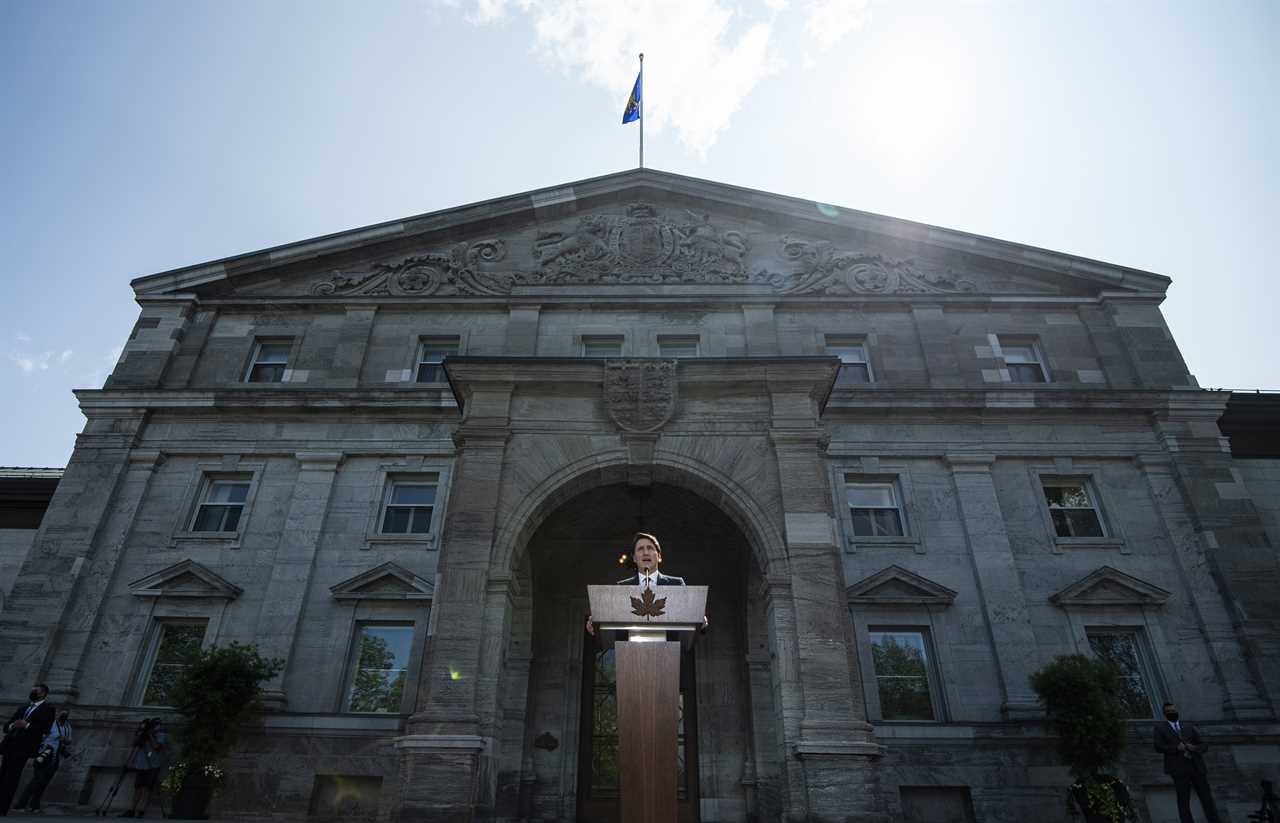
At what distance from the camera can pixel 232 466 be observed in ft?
61.2

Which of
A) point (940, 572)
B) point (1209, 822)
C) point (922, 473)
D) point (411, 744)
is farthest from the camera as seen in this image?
point (922, 473)

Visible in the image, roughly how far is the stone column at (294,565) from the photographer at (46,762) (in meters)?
3.48

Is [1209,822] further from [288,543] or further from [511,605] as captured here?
[288,543]

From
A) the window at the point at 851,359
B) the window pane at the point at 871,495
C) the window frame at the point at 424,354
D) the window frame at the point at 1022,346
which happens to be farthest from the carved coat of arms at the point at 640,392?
the window frame at the point at 1022,346

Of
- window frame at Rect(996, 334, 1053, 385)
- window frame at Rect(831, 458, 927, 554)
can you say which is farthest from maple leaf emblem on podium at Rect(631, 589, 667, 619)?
window frame at Rect(996, 334, 1053, 385)

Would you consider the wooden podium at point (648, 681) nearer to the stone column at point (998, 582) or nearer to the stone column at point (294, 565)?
the stone column at point (998, 582)

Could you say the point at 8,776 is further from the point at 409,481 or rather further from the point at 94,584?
the point at 409,481

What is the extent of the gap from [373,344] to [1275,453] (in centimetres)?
2510

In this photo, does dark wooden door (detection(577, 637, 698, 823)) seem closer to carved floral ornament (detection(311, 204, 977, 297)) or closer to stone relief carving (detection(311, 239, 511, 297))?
carved floral ornament (detection(311, 204, 977, 297))

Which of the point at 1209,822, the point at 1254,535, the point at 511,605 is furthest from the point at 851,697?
the point at 1254,535

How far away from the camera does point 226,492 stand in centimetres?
1856

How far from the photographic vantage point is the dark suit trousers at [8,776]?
1135 cm

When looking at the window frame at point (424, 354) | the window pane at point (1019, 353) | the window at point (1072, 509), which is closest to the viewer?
the window at point (1072, 509)

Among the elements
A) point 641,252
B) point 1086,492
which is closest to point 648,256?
point 641,252
